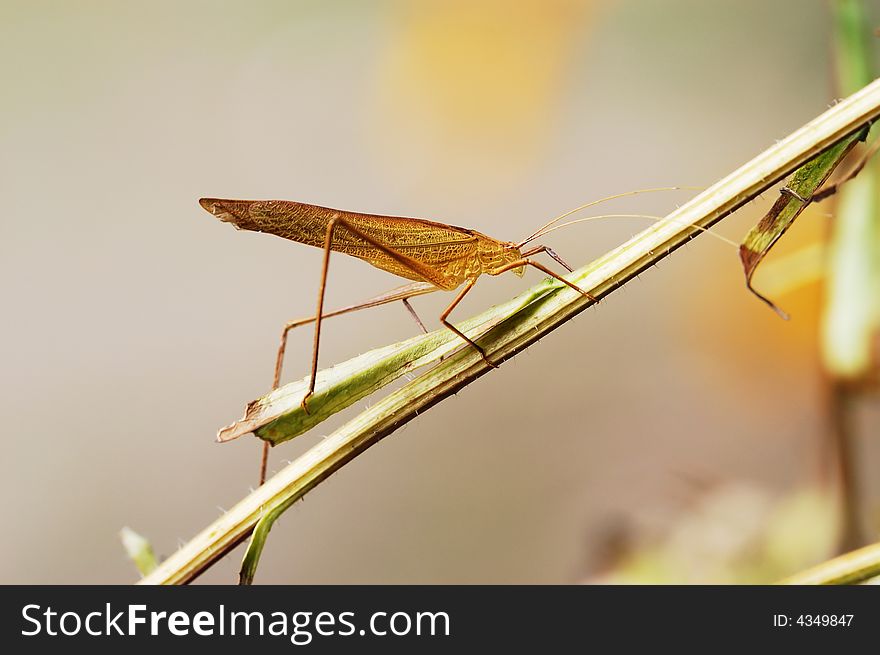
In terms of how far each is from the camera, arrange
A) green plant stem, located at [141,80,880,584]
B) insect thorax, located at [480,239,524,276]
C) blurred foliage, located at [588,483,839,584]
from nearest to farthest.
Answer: green plant stem, located at [141,80,880,584] < insect thorax, located at [480,239,524,276] < blurred foliage, located at [588,483,839,584]

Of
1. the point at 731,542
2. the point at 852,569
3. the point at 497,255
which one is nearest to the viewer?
the point at 852,569

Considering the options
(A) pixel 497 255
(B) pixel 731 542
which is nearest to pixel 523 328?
(A) pixel 497 255

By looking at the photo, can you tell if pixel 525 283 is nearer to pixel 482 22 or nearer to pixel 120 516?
pixel 482 22

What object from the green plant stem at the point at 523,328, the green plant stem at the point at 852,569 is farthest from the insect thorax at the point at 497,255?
the green plant stem at the point at 852,569

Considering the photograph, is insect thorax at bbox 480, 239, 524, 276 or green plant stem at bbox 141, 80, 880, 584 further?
insect thorax at bbox 480, 239, 524, 276

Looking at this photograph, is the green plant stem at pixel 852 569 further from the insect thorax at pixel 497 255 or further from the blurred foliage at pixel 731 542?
the blurred foliage at pixel 731 542

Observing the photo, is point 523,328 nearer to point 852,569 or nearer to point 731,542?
point 852,569

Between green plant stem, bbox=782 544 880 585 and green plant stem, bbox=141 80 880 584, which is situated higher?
green plant stem, bbox=141 80 880 584

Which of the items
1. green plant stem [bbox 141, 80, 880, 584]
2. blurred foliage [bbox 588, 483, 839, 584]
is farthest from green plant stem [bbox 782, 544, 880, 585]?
blurred foliage [bbox 588, 483, 839, 584]

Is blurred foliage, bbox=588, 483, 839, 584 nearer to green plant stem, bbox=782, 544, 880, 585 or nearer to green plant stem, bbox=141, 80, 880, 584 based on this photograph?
green plant stem, bbox=782, 544, 880, 585
